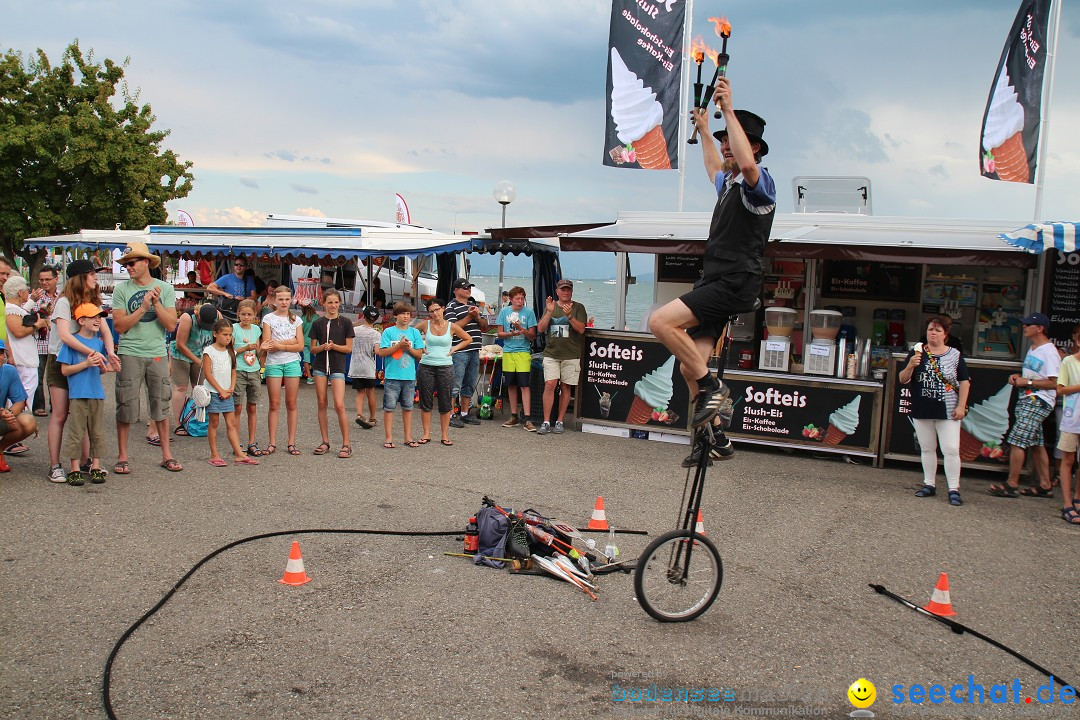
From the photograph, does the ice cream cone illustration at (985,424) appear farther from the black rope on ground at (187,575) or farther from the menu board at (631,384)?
the black rope on ground at (187,575)

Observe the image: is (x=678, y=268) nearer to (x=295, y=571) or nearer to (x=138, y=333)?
(x=138, y=333)

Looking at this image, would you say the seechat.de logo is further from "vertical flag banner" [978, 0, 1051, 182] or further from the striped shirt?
"vertical flag banner" [978, 0, 1051, 182]

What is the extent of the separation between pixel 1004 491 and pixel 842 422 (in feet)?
6.11

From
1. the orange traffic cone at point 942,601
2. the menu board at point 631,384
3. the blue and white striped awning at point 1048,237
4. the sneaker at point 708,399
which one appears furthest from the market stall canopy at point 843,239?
the sneaker at point 708,399

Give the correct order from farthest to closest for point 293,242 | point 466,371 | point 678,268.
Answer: point 293,242, point 678,268, point 466,371

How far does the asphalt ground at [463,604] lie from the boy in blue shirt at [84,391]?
0.29m

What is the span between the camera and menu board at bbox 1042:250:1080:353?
399 inches

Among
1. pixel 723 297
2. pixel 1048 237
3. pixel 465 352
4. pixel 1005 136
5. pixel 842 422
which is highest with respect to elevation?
pixel 1005 136

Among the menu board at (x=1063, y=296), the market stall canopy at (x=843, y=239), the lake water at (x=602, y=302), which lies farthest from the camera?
the lake water at (x=602, y=302)

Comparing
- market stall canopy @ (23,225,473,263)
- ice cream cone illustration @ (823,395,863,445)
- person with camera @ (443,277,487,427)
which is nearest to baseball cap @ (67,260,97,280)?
person with camera @ (443,277,487,427)

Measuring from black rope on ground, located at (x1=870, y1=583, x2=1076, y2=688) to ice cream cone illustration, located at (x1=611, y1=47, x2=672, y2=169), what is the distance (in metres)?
9.05

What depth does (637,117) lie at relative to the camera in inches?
512

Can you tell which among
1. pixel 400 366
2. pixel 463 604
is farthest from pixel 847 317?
pixel 463 604

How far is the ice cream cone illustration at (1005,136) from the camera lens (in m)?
11.9
